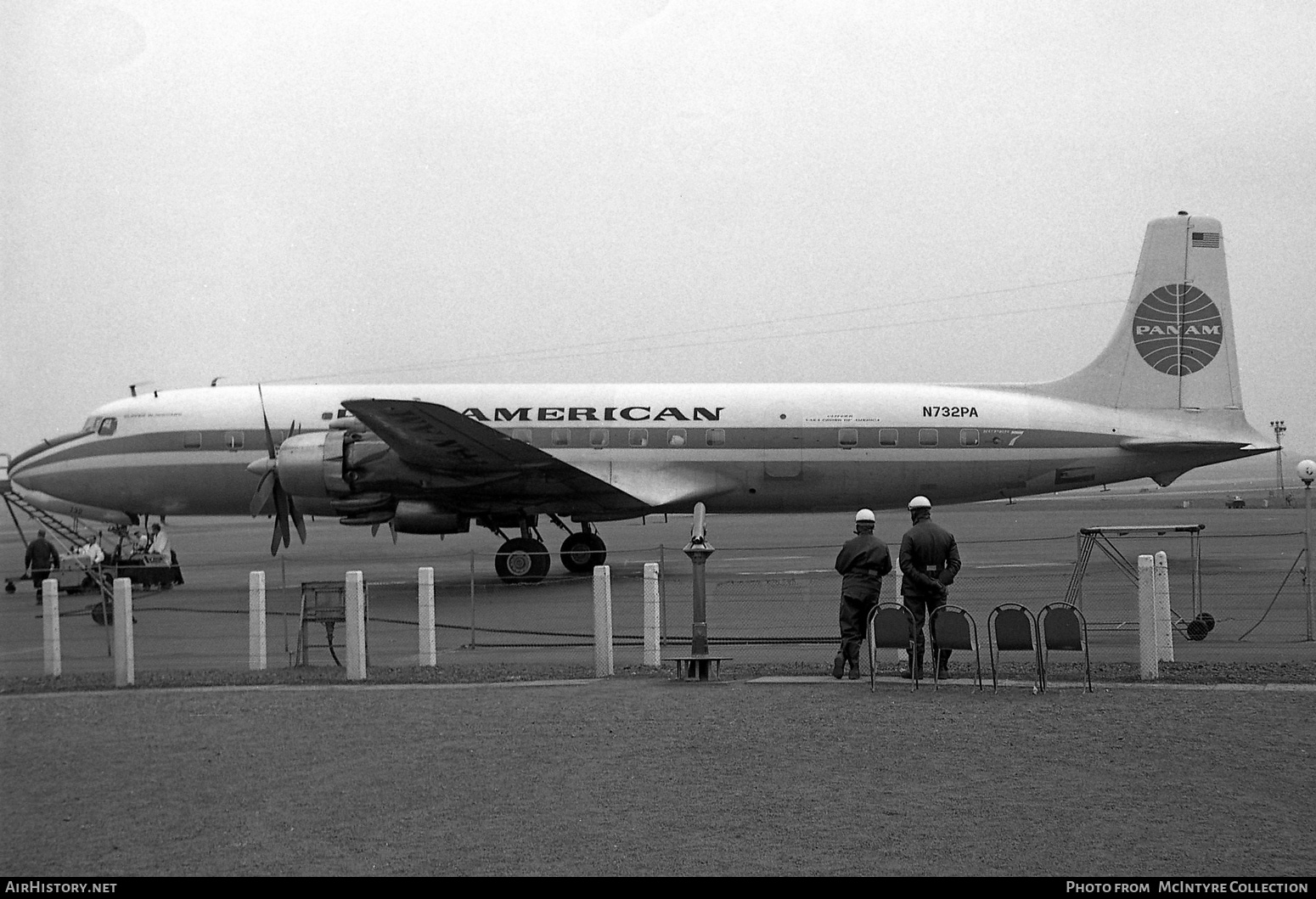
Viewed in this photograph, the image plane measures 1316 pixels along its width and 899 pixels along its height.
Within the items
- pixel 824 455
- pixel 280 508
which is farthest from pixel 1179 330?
pixel 280 508

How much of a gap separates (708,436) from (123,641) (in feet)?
47.8

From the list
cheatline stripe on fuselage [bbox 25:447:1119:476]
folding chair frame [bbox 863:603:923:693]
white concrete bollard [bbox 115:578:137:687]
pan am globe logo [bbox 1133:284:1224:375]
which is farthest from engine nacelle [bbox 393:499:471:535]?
pan am globe logo [bbox 1133:284:1224:375]

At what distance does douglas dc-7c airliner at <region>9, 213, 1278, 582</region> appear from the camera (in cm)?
2520

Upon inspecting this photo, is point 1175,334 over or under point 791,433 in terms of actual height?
over

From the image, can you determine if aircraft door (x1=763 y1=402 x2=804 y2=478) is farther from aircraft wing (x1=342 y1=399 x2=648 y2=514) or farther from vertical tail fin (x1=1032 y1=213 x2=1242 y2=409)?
vertical tail fin (x1=1032 y1=213 x2=1242 y2=409)

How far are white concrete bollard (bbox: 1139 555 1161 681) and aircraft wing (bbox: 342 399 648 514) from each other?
11555 millimetres

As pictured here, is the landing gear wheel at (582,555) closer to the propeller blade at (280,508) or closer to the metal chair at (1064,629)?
the propeller blade at (280,508)

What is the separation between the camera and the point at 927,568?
12.0 meters

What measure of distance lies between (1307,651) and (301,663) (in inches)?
423

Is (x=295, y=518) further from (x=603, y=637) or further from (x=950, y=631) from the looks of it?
(x=950, y=631)

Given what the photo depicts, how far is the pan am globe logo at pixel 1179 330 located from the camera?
85.2 feet

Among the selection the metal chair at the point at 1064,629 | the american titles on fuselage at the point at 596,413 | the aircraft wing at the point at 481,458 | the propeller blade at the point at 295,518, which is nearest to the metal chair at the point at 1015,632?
the metal chair at the point at 1064,629

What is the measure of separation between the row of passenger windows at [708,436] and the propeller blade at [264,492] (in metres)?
4.86
